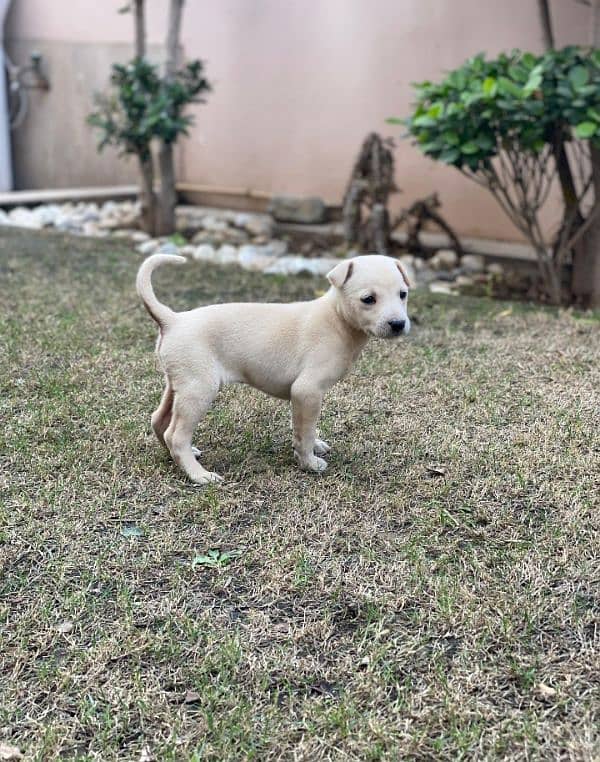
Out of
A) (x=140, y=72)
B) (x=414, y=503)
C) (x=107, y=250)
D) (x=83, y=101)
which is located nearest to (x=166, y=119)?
(x=140, y=72)

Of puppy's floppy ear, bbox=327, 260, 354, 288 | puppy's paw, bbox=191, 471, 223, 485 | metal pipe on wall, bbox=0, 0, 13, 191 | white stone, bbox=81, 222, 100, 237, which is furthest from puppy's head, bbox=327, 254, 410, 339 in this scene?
metal pipe on wall, bbox=0, 0, 13, 191

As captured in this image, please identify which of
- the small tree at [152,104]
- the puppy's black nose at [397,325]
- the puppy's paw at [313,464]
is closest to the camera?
the puppy's black nose at [397,325]

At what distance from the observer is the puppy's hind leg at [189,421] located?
9.84 feet

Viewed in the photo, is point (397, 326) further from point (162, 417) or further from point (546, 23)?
point (546, 23)

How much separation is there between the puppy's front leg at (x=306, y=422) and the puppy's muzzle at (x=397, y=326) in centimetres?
37

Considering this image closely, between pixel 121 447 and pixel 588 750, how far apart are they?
213 centimetres

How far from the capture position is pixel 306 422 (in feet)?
10.2

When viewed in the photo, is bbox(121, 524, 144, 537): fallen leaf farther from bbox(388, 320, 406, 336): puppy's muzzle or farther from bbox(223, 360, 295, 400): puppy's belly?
bbox(388, 320, 406, 336): puppy's muzzle

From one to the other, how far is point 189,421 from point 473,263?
17.0 ft

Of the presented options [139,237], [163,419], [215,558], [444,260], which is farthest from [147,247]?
[215,558]

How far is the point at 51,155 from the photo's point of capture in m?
12.1

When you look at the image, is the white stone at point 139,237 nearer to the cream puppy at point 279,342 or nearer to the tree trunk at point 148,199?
the tree trunk at point 148,199

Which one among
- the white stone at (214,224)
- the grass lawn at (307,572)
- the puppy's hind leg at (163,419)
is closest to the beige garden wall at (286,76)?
the white stone at (214,224)

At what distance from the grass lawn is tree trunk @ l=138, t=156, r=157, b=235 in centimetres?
464
